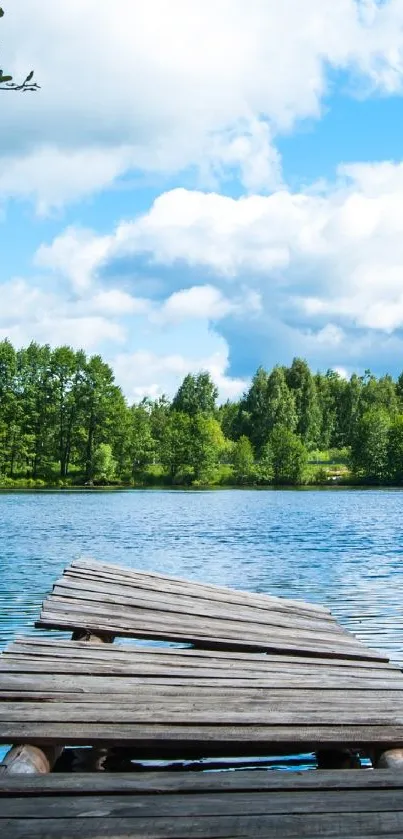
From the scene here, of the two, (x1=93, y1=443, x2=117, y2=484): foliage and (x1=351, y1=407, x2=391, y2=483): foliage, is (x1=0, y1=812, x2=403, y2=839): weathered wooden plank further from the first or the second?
(x1=351, y1=407, x2=391, y2=483): foliage

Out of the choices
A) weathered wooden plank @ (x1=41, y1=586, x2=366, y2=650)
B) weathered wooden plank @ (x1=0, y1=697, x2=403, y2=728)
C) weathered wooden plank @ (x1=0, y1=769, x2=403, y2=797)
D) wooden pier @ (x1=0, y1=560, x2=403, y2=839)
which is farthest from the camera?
weathered wooden plank @ (x1=41, y1=586, x2=366, y2=650)

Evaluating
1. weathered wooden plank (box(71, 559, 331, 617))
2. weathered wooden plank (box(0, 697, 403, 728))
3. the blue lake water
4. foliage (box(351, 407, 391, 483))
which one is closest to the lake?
the blue lake water

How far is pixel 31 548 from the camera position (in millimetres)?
26406

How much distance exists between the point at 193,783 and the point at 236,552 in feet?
75.2

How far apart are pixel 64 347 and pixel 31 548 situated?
70.1 metres

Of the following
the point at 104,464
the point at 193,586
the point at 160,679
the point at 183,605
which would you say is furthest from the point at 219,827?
the point at 104,464

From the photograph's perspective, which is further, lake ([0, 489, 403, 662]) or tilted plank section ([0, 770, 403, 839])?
lake ([0, 489, 403, 662])

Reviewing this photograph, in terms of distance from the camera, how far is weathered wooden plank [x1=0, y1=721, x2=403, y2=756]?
152 inches

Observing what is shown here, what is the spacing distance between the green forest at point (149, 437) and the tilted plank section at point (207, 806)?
86.4 m

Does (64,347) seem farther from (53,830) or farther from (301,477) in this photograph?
(53,830)

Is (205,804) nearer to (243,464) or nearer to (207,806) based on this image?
(207,806)

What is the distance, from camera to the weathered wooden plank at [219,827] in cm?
279

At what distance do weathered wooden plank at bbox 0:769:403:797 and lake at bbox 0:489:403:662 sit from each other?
7.04 m

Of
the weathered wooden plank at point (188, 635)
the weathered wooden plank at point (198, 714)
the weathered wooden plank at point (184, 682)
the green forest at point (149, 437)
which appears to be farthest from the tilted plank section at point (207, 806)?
the green forest at point (149, 437)
